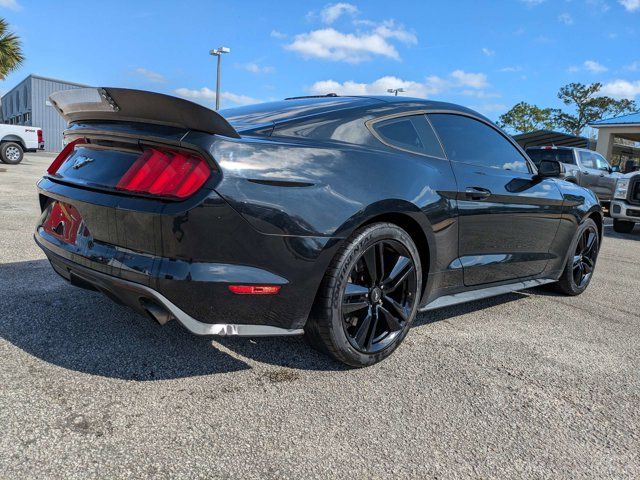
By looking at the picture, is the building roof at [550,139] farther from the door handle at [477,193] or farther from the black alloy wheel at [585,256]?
the door handle at [477,193]

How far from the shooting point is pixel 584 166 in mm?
13711

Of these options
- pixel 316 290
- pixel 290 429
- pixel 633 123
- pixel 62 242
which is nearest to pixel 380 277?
pixel 316 290

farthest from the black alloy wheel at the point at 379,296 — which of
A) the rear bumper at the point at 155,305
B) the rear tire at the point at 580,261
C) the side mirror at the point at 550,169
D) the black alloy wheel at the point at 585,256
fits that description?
the black alloy wheel at the point at 585,256

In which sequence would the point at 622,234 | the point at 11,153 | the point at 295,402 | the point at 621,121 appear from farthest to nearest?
the point at 621,121, the point at 11,153, the point at 622,234, the point at 295,402

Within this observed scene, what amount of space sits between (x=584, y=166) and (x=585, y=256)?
1041 centimetres

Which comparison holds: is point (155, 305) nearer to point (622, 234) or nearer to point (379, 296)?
point (379, 296)

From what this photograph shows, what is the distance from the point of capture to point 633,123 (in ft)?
71.5

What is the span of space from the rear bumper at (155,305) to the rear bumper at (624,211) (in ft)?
31.3

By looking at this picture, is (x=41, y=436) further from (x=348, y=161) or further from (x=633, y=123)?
(x=633, y=123)

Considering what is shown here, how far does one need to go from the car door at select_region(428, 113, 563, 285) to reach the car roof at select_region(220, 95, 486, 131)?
174 mm

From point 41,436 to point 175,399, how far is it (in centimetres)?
52

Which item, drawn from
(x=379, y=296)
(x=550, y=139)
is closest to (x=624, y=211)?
(x=379, y=296)

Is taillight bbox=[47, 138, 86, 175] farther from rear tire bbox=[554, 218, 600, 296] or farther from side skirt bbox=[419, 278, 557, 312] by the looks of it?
rear tire bbox=[554, 218, 600, 296]

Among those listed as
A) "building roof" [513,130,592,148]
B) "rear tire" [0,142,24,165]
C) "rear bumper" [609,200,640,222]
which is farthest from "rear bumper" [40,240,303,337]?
"building roof" [513,130,592,148]
